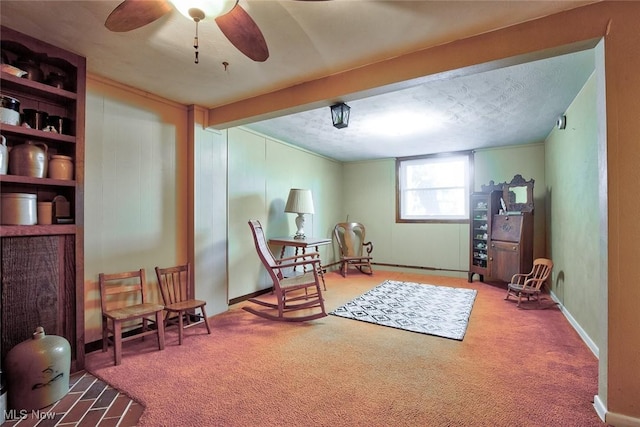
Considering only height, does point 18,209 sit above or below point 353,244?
above

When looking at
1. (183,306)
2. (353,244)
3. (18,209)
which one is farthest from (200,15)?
(353,244)

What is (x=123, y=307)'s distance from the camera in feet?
8.77

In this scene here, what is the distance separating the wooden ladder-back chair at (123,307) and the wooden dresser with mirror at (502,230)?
4474 millimetres

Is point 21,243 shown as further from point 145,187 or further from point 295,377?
point 295,377

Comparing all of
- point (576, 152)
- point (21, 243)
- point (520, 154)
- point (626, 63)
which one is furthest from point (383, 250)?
point (21, 243)

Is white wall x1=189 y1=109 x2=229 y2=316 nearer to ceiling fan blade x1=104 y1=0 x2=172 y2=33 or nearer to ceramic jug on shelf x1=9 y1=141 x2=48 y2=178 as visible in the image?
ceramic jug on shelf x1=9 y1=141 x2=48 y2=178

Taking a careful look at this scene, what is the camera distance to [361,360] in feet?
7.60

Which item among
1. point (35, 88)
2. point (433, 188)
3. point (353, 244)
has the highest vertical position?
point (35, 88)

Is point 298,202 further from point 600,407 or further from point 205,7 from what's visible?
point 600,407

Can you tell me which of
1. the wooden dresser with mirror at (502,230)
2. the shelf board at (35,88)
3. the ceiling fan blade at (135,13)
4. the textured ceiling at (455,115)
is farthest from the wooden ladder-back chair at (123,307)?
the wooden dresser with mirror at (502,230)

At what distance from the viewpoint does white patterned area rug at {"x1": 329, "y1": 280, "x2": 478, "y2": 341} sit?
9.89ft

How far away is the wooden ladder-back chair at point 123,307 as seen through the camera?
7.53 ft

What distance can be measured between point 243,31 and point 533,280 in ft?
13.6

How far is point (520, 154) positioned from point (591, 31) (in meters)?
3.69
